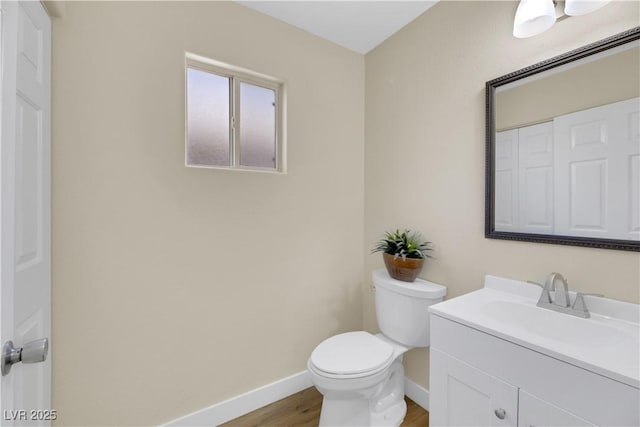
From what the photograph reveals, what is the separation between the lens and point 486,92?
55.5 inches

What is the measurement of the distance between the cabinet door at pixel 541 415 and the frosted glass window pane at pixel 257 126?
1.67m

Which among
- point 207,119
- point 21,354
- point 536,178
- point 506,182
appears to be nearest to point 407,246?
point 506,182

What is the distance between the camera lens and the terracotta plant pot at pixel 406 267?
1592mm

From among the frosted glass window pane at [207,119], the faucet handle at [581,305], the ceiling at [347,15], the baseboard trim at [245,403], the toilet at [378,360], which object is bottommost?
the baseboard trim at [245,403]

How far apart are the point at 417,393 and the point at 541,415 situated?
Answer: 1026 millimetres

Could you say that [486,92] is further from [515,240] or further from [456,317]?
[456,317]

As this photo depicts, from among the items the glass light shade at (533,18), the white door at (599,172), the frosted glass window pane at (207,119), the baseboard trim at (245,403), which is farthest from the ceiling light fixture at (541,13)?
the baseboard trim at (245,403)

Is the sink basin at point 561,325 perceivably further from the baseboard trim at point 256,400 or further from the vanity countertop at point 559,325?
the baseboard trim at point 256,400

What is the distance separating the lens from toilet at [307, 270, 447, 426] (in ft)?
4.48

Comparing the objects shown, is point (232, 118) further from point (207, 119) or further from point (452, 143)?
point (452, 143)

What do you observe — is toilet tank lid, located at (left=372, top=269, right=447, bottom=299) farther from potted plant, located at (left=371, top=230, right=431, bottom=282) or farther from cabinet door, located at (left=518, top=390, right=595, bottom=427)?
cabinet door, located at (left=518, top=390, right=595, bottom=427)

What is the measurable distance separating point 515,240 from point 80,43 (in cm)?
214

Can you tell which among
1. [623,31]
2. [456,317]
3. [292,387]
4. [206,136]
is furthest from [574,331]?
[206,136]

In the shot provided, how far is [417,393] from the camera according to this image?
5.77ft
